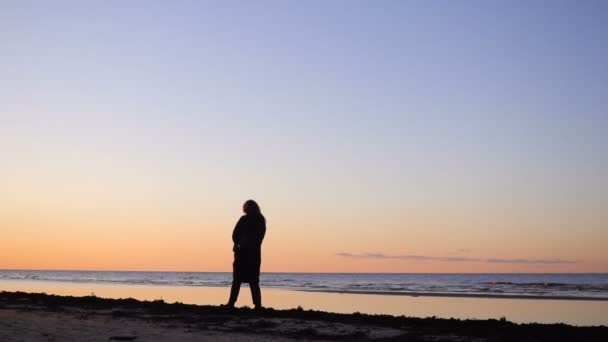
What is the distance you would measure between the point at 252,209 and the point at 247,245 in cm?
67

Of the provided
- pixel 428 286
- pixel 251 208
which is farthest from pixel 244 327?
pixel 428 286

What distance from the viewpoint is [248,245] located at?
40.0ft

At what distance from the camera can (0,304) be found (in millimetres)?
12648

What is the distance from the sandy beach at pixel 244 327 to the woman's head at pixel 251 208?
183 centimetres

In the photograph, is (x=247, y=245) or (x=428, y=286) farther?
(x=428, y=286)

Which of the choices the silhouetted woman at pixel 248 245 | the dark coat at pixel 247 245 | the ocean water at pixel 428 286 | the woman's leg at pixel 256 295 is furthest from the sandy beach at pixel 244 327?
the ocean water at pixel 428 286

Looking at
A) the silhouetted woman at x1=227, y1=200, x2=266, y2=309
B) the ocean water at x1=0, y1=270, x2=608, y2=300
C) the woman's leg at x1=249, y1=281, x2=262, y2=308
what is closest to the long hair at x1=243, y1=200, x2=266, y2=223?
the silhouetted woman at x1=227, y1=200, x2=266, y2=309

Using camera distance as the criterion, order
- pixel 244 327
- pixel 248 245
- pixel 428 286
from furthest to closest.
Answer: pixel 428 286
pixel 248 245
pixel 244 327

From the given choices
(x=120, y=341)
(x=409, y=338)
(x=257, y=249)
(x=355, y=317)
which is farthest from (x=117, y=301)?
(x=409, y=338)

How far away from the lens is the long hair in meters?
12.2

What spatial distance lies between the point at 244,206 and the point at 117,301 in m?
3.69

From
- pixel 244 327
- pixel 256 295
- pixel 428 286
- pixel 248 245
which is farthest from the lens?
pixel 428 286

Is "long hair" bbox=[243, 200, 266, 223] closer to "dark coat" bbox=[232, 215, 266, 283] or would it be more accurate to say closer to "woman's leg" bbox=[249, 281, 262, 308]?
"dark coat" bbox=[232, 215, 266, 283]

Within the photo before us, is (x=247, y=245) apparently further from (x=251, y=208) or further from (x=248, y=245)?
(x=251, y=208)
